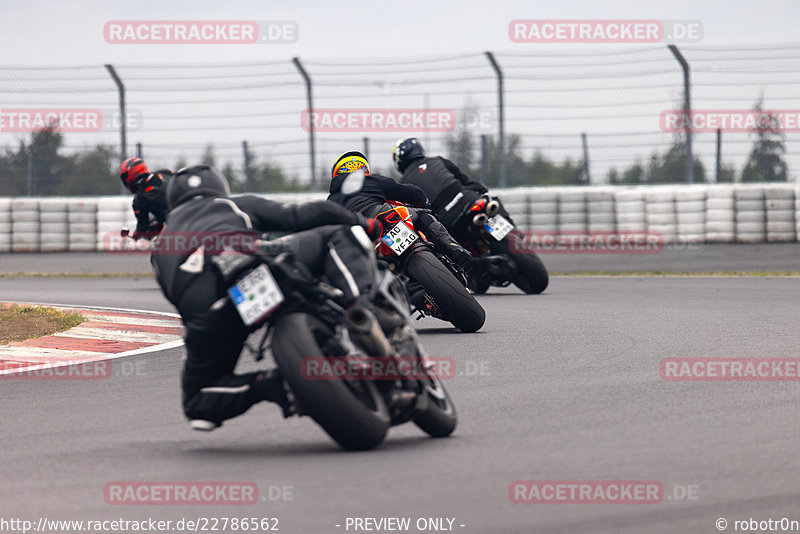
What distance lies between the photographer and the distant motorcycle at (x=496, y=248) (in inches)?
480

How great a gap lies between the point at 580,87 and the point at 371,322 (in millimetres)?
14152

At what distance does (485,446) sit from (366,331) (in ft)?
2.37

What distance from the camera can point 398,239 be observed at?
365 inches

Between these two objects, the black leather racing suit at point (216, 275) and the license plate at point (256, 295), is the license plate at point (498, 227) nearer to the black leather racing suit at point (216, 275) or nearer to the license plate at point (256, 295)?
the black leather racing suit at point (216, 275)

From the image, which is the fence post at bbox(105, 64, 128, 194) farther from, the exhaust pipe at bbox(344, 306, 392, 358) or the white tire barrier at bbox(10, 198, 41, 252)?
the exhaust pipe at bbox(344, 306, 392, 358)

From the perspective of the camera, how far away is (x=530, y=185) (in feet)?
64.4

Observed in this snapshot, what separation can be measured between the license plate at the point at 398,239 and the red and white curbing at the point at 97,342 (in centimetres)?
170

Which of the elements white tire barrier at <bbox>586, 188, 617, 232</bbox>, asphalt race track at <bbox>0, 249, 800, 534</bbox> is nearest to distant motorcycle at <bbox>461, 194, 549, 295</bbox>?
asphalt race track at <bbox>0, 249, 800, 534</bbox>

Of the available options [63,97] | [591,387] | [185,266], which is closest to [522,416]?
[591,387]

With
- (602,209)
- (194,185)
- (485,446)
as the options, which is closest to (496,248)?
(602,209)

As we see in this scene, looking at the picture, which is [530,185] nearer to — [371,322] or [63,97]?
[63,97]

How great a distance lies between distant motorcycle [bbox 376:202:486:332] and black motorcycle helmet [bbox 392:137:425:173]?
113 inches

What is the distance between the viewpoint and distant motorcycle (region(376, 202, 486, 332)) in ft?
30.4

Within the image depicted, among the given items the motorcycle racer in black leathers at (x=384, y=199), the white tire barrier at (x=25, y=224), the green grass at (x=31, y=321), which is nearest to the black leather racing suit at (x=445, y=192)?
the motorcycle racer in black leathers at (x=384, y=199)
